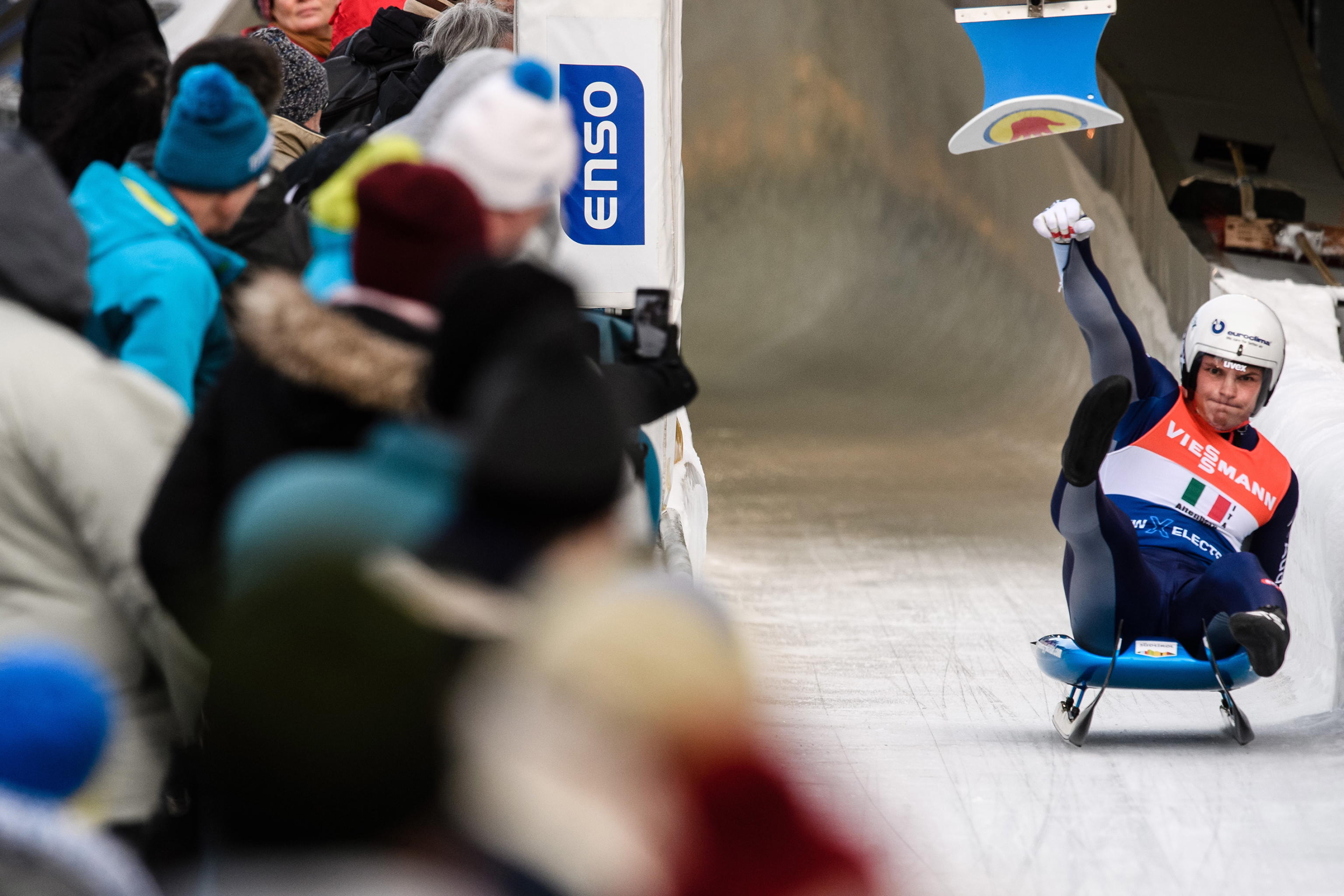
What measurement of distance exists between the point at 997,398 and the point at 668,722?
932 cm

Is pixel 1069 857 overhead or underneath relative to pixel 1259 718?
overhead

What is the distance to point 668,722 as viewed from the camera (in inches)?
30.7

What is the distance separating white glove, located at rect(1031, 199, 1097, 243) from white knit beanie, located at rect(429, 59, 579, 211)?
2.60m

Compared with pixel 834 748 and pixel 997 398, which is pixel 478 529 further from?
pixel 997 398

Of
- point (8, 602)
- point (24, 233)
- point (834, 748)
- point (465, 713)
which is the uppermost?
point (24, 233)

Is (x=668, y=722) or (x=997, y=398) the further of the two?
(x=997, y=398)

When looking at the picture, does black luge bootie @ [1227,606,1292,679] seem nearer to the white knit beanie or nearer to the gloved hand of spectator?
the gloved hand of spectator

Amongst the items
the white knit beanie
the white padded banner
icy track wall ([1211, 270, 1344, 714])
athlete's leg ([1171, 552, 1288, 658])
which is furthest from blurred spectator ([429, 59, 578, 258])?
icy track wall ([1211, 270, 1344, 714])

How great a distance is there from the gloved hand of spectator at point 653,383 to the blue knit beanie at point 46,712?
2.88 ft

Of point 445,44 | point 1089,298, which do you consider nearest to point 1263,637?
point 1089,298

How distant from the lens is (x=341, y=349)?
1.18m

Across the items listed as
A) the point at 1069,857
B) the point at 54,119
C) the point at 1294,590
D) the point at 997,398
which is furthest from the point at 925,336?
the point at 54,119

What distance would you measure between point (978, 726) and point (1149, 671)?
0.52m

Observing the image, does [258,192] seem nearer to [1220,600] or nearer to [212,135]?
[212,135]
